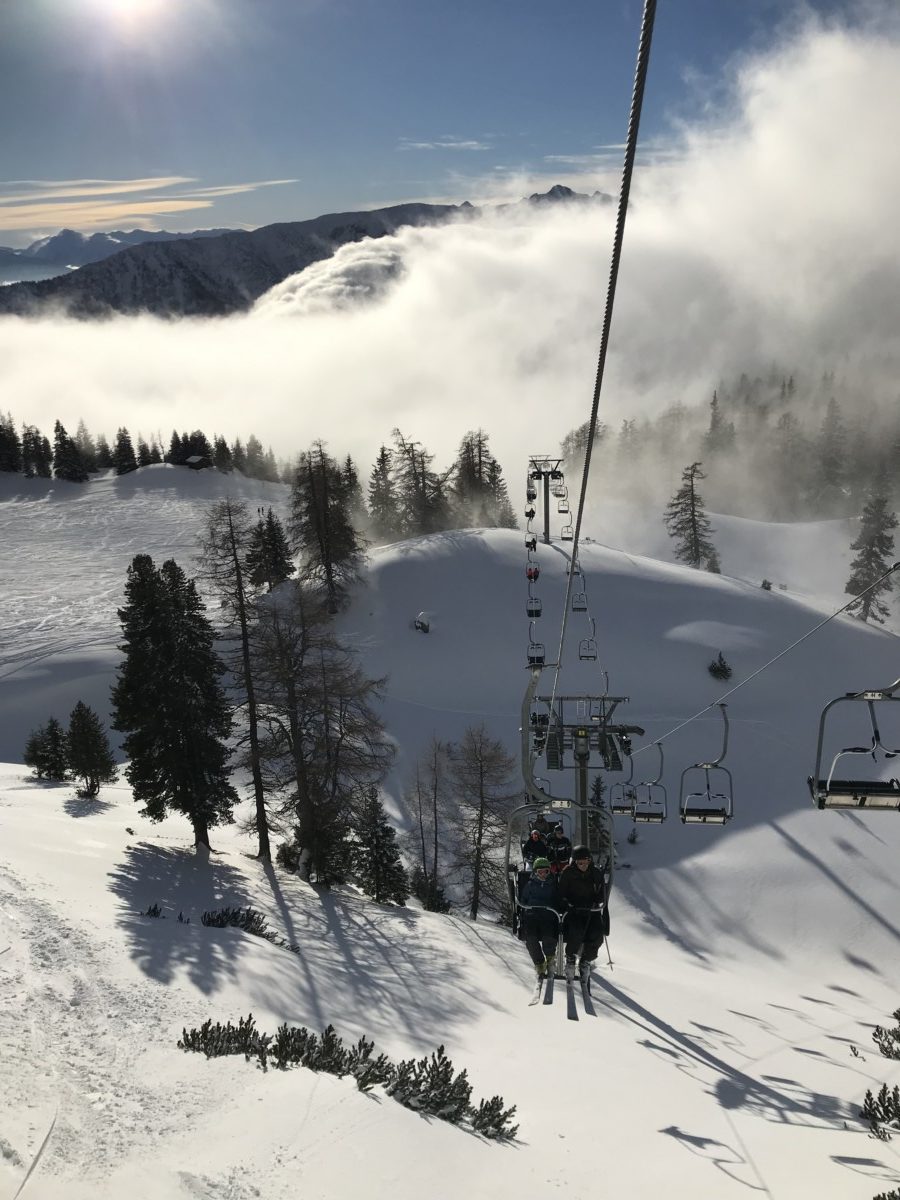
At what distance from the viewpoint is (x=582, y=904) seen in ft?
38.8

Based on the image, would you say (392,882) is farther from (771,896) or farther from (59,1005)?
(59,1005)

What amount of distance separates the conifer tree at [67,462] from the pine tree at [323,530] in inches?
2973

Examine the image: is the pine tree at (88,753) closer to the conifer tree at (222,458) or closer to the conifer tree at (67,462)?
the conifer tree at (67,462)

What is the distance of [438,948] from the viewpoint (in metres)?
20.5

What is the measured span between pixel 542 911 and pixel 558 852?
6.90 ft

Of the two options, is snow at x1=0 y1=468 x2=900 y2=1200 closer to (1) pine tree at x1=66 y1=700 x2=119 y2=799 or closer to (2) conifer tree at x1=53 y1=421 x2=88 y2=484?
(1) pine tree at x1=66 y1=700 x2=119 y2=799

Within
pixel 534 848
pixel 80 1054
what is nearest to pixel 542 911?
pixel 534 848

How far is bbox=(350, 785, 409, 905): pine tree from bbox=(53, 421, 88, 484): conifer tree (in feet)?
328

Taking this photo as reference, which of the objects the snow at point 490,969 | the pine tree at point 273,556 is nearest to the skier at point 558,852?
the snow at point 490,969

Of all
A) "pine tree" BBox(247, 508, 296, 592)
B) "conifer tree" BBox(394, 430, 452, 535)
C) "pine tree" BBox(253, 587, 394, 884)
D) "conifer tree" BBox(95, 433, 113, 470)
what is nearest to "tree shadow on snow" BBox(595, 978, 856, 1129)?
"pine tree" BBox(253, 587, 394, 884)

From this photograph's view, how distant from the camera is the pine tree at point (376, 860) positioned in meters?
28.2

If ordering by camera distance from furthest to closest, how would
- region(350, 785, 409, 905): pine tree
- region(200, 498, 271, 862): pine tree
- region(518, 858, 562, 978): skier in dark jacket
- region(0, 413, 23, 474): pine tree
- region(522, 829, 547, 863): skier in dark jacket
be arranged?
region(0, 413, 23, 474): pine tree < region(350, 785, 409, 905): pine tree < region(200, 498, 271, 862): pine tree < region(522, 829, 547, 863): skier in dark jacket < region(518, 858, 562, 978): skier in dark jacket

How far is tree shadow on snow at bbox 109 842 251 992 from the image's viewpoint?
14.4 meters

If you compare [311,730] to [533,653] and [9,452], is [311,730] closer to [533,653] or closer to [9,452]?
[533,653]
